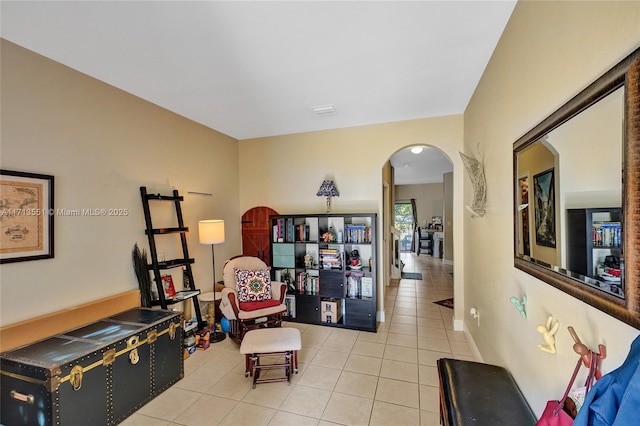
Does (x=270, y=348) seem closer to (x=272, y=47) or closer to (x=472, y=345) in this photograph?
(x=472, y=345)

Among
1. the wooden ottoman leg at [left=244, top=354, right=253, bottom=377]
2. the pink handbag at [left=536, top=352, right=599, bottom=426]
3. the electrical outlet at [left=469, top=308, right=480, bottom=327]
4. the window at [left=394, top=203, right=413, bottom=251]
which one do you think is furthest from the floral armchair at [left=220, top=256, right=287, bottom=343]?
the window at [left=394, top=203, right=413, bottom=251]

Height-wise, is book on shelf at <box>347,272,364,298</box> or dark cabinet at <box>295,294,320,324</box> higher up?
book on shelf at <box>347,272,364,298</box>

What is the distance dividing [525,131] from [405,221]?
9950mm

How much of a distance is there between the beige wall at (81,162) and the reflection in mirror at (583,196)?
11.0 feet

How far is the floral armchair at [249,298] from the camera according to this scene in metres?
3.08

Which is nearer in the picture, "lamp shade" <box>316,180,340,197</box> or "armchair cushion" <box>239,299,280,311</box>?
"armchair cushion" <box>239,299,280,311</box>

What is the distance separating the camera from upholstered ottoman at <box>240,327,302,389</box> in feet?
7.79

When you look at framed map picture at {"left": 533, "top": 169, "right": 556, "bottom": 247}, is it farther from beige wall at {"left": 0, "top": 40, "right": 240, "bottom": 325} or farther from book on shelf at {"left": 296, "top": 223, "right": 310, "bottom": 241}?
beige wall at {"left": 0, "top": 40, "right": 240, "bottom": 325}

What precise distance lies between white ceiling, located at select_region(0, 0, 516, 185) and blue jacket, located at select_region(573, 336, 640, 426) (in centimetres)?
198

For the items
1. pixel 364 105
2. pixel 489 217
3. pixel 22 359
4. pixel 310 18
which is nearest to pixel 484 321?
pixel 489 217

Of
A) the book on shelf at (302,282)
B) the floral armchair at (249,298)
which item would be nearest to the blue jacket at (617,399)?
the floral armchair at (249,298)

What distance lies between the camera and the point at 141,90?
2.76 metres

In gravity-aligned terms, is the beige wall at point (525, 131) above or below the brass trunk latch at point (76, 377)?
above

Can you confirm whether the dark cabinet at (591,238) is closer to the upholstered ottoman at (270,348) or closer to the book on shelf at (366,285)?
the upholstered ottoman at (270,348)
